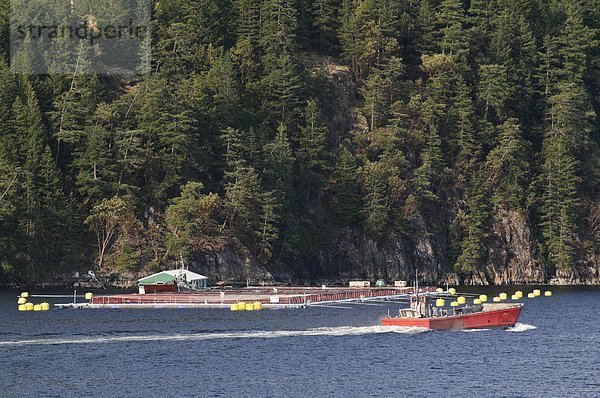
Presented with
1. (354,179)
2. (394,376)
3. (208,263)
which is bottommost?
(394,376)

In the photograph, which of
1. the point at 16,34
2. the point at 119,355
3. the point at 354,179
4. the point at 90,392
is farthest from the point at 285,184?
the point at 90,392

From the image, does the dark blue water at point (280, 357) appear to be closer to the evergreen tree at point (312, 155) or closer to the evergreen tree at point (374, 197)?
the evergreen tree at point (374, 197)

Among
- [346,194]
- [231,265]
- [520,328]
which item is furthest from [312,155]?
[520,328]

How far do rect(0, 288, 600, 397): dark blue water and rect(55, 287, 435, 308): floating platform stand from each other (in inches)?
265

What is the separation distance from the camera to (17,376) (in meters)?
100

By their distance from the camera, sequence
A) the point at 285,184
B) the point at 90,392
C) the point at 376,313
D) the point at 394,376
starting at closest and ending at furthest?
the point at 90,392
the point at 394,376
the point at 376,313
the point at 285,184

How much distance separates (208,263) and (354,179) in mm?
29355

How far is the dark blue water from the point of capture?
96.9m

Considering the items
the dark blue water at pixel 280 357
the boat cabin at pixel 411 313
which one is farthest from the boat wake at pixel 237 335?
the boat cabin at pixel 411 313

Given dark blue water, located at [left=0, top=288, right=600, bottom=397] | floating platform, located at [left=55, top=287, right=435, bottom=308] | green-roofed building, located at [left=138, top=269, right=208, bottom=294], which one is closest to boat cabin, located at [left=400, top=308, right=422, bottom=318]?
dark blue water, located at [left=0, top=288, right=600, bottom=397]

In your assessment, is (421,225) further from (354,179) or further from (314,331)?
(314,331)

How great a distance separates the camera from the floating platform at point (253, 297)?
150 meters

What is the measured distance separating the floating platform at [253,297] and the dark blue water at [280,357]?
6731mm

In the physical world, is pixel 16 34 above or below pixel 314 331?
above
